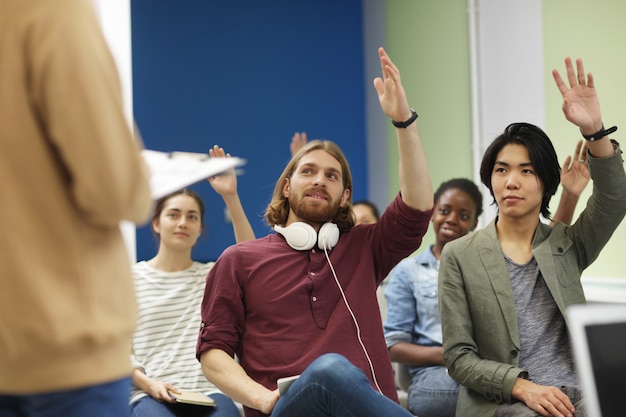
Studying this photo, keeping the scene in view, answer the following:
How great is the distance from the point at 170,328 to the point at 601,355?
2.18 meters

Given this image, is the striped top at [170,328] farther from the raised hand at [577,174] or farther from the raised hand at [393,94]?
the raised hand at [577,174]

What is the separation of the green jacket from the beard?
1.40ft

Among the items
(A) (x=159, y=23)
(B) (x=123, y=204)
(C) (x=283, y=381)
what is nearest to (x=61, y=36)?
(B) (x=123, y=204)

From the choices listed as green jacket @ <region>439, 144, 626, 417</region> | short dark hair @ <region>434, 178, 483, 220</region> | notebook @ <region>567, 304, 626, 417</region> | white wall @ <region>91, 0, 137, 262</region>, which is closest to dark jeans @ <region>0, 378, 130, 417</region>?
notebook @ <region>567, 304, 626, 417</region>

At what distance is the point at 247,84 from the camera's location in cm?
449

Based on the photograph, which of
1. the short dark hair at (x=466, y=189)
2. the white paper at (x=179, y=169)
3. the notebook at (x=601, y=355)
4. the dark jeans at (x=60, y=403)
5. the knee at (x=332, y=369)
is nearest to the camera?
the notebook at (x=601, y=355)

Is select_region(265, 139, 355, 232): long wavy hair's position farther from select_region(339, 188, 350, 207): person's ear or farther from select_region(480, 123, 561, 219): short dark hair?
select_region(480, 123, 561, 219): short dark hair

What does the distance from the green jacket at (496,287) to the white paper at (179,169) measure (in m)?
1.27

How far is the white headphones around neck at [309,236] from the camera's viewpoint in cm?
238

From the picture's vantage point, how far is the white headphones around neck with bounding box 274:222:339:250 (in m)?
2.38

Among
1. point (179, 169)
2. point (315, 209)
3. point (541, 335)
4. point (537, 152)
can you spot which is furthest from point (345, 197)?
point (179, 169)

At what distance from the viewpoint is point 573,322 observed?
965mm

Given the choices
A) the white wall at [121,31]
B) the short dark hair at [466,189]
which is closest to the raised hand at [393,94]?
the short dark hair at [466,189]

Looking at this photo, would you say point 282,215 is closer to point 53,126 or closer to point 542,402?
point 542,402
